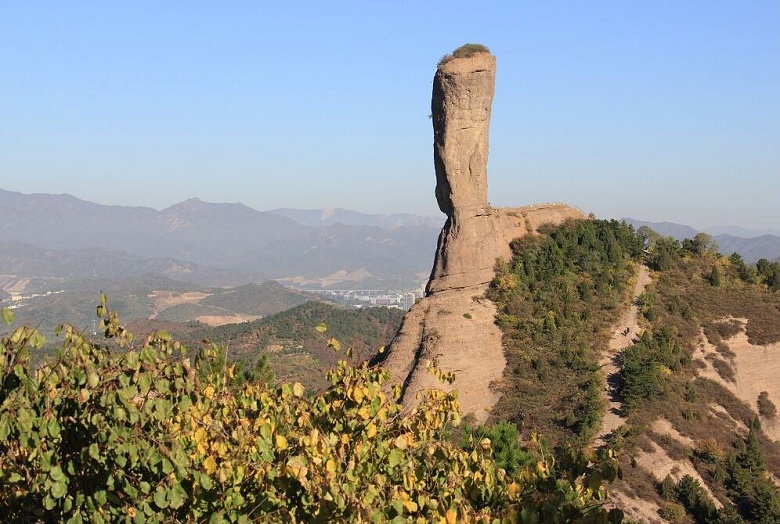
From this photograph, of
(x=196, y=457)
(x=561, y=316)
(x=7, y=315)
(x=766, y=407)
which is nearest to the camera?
(x=7, y=315)

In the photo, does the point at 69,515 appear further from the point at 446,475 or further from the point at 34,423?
the point at 446,475

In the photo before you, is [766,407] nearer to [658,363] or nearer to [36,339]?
[658,363]

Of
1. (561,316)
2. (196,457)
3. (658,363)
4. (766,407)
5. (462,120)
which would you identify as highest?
(462,120)

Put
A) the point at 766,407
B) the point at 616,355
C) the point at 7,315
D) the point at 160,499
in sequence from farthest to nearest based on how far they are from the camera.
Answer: the point at 616,355 < the point at 766,407 < the point at 160,499 < the point at 7,315

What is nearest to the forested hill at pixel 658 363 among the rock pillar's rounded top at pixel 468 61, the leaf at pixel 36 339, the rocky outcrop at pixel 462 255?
the rocky outcrop at pixel 462 255

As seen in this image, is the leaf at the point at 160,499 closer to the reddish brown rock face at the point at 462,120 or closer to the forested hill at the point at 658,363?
the forested hill at the point at 658,363

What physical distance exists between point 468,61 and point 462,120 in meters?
2.62

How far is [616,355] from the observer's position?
39.6 meters

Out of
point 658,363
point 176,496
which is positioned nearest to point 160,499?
point 176,496

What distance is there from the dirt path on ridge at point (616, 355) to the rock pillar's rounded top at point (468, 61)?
522 inches

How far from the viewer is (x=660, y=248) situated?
4781cm

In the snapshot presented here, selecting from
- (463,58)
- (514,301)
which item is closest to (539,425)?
(514,301)

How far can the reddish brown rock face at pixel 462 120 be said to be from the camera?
39.2m

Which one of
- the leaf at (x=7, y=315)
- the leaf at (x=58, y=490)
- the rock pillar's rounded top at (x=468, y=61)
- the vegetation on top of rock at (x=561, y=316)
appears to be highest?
the rock pillar's rounded top at (x=468, y=61)
